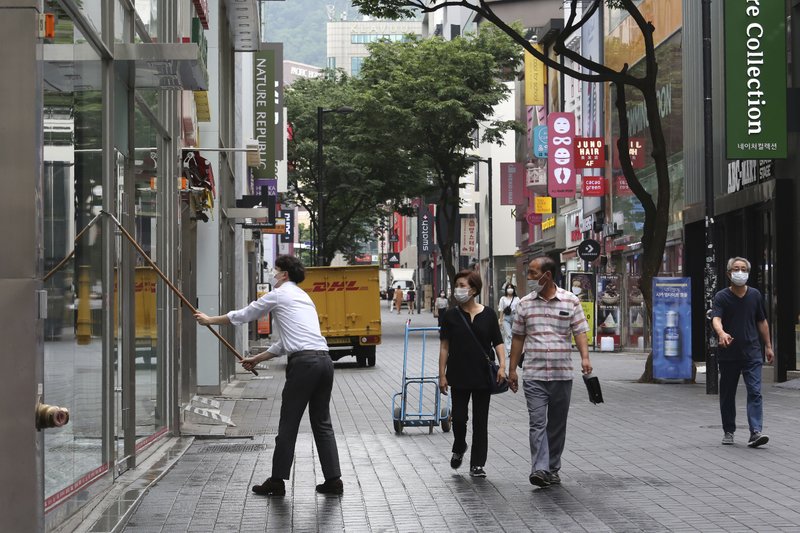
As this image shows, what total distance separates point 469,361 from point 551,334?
2.57 feet

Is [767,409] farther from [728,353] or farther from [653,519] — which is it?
[653,519]

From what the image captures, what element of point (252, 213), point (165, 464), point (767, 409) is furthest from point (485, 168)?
point (165, 464)

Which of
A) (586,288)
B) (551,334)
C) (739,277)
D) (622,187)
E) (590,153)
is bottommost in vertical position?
(551,334)

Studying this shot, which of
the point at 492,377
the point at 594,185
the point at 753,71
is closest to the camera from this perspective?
the point at 492,377

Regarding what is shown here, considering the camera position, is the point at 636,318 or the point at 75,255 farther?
the point at 636,318

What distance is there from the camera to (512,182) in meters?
61.2

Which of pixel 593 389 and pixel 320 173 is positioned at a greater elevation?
pixel 320 173

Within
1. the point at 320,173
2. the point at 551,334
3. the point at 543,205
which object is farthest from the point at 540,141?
the point at 551,334

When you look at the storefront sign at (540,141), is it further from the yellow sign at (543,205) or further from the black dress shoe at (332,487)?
the black dress shoe at (332,487)

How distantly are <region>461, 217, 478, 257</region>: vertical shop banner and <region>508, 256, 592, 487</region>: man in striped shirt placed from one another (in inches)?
2912

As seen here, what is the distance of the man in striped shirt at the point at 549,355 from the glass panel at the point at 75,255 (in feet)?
10.8

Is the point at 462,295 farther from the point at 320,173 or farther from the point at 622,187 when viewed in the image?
the point at 320,173

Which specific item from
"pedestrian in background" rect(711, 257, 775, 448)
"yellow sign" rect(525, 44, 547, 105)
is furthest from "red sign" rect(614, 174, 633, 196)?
"pedestrian in background" rect(711, 257, 775, 448)

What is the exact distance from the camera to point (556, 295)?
11000mm
